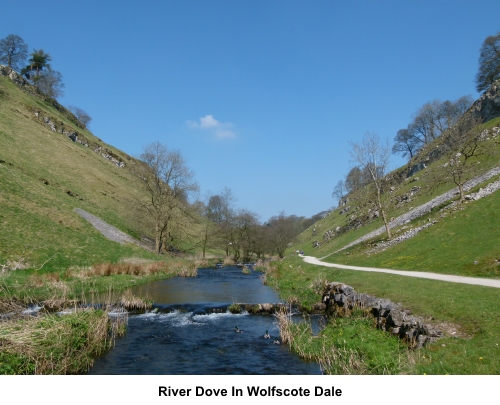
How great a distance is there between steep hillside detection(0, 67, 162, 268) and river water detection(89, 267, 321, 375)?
539 centimetres

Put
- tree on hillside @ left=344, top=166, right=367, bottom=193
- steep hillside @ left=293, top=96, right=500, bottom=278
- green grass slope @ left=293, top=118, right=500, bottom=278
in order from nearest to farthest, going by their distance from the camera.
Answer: green grass slope @ left=293, top=118, right=500, bottom=278, steep hillside @ left=293, top=96, right=500, bottom=278, tree on hillside @ left=344, top=166, right=367, bottom=193

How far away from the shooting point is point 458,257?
79.9ft

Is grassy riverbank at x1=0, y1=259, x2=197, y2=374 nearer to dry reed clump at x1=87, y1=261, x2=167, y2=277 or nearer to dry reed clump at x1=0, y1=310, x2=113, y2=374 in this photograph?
dry reed clump at x1=0, y1=310, x2=113, y2=374

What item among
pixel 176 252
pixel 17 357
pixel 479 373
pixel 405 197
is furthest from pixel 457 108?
pixel 17 357

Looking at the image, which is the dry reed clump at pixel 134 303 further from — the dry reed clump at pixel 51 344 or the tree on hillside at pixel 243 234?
the tree on hillside at pixel 243 234

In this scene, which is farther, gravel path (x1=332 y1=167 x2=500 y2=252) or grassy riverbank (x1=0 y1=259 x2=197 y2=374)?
gravel path (x1=332 y1=167 x2=500 y2=252)

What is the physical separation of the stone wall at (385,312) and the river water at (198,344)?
8.19 feet

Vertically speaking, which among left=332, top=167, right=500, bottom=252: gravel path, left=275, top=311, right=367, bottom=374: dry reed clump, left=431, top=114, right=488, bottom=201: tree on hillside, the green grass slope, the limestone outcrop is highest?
the limestone outcrop

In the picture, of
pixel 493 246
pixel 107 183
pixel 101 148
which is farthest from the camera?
pixel 101 148

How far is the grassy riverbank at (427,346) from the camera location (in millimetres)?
8867

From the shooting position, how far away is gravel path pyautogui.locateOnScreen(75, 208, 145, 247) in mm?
44291

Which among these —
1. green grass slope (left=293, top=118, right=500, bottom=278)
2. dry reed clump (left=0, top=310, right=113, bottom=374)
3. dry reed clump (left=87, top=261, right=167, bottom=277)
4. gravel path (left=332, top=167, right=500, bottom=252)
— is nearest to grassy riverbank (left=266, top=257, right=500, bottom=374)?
green grass slope (left=293, top=118, right=500, bottom=278)
